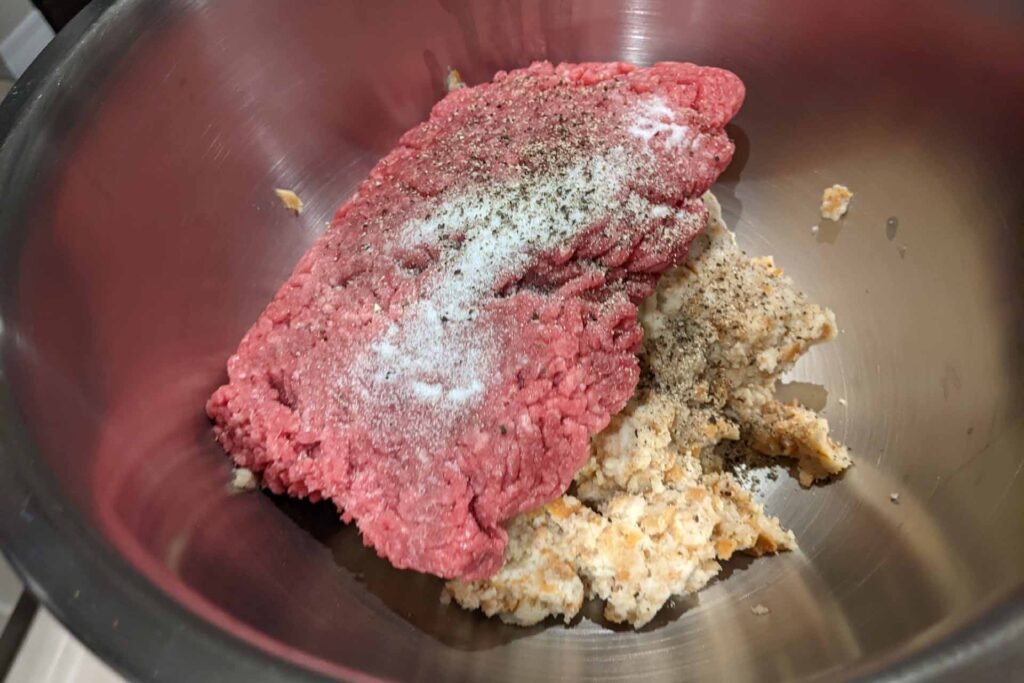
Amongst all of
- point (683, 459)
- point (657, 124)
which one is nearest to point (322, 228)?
point (657, 124)

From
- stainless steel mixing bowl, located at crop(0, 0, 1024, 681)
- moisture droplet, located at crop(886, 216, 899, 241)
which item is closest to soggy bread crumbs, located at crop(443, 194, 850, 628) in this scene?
stainless steel mixing bowl, located at crop(0, 0, 1024, 681)

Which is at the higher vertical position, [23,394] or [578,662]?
[23,394]

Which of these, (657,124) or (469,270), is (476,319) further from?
(657,124)

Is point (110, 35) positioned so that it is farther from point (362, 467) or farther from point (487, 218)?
point (362, 467)

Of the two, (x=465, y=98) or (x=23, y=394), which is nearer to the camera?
(x=23, y=394)

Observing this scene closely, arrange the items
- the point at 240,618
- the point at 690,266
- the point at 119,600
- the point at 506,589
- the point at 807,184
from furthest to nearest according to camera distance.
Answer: the point at 807,184, the point at 690,266, the point at 506,589, the point at 240,618, the point at 119,600

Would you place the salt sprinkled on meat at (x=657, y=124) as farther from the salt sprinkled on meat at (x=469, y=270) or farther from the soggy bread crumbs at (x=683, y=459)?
the soggy bread crumbs at (x=683, y=459)

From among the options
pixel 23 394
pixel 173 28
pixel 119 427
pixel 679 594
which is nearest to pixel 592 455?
pixel 679 594
